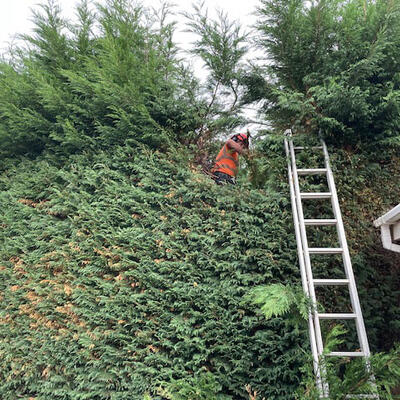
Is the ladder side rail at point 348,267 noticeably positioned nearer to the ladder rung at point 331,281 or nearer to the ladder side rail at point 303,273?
the ladder rung at point 331,281

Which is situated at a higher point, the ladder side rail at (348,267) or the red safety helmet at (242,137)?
the red safety helmet at (242,137)

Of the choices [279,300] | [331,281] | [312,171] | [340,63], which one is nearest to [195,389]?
[279,300]

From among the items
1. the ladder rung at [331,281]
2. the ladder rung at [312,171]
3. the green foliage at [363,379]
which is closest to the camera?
the green foliage at [363,379]

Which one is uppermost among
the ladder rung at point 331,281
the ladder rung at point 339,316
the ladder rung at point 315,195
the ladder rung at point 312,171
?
the ladder rung at point 312,171

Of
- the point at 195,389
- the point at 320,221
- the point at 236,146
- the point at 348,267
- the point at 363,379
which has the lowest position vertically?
the point at 195,389

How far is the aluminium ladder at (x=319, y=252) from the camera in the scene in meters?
2.67

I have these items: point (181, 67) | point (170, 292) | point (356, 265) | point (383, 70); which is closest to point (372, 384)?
point (356, 265)

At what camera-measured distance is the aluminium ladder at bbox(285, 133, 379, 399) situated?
267 centimetres

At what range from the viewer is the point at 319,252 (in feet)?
10.3

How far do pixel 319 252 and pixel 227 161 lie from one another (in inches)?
70.9

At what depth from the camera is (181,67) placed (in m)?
4.80

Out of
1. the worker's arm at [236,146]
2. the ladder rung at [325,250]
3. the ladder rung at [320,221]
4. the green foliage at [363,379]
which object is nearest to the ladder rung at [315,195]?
the ladder rung at [320,221]

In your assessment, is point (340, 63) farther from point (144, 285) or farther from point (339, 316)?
point (144, 285)

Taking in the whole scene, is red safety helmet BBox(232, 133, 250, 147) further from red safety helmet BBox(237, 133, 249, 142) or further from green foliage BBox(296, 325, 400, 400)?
green foliage BBox(296, 325, 400, 400)
